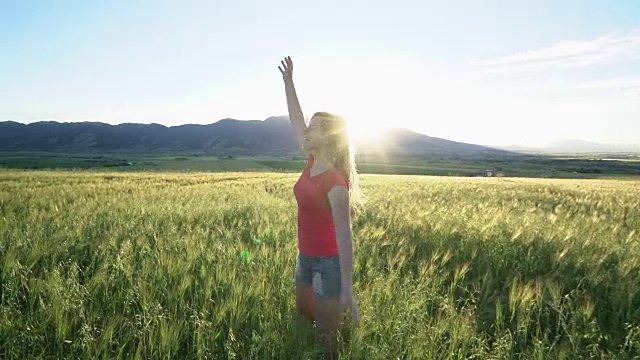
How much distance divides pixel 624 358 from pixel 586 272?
A: 2.01 m

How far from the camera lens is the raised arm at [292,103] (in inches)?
155

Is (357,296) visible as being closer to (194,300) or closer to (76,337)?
(194,300)

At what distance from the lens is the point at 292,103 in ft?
13.4

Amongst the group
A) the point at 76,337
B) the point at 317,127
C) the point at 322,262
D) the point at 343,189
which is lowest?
the point at 76,337

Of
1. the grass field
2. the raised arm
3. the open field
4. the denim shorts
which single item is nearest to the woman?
the denim shorts

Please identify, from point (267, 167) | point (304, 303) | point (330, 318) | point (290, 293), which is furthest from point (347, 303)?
point (267, 167)

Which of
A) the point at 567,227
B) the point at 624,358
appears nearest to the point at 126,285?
the point at 624,358

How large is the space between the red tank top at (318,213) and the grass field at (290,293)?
691mm

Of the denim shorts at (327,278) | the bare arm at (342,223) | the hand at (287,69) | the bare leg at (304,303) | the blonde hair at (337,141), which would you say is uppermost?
the hand at (287,69)

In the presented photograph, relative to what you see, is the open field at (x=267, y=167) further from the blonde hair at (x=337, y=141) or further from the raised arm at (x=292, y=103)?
the blonde hair at (x=337, y=141)

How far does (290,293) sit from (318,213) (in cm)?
123

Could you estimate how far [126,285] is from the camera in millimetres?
3760

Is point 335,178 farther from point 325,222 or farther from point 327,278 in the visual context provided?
point 327,278

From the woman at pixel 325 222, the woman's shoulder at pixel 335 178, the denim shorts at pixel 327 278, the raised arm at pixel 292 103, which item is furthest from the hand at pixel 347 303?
the raised arm at pixel 292 103
